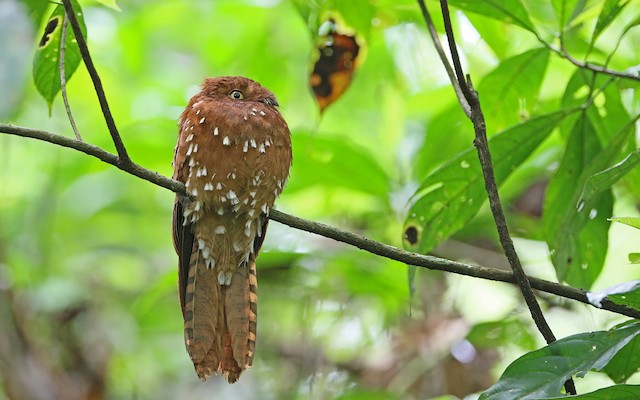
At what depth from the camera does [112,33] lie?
218 inches

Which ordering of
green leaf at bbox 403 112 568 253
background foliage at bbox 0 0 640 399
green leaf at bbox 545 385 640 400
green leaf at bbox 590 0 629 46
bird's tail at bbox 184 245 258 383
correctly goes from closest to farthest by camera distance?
green leaf at bbox 545 385 640 400 → green leaf at bbox 590 0 629 46 → green leaf at bbox 403 112 568 253 → background foliage at bbox 0 0 640 399 → bird's tail at bbox 184 245 258 383

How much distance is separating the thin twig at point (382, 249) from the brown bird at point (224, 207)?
1.91 feet

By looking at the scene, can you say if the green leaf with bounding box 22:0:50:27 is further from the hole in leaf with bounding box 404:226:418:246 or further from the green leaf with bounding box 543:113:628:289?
the green leaf with bounding box 543:113:628:289

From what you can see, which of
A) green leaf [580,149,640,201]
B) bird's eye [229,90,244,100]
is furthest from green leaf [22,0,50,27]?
green leaf [580,149,640,201]

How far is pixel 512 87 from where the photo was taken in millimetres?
2521

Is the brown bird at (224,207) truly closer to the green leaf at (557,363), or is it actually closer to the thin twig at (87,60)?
the thin twig at (87,60)

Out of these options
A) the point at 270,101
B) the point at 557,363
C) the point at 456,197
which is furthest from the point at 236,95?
the point at 557,363

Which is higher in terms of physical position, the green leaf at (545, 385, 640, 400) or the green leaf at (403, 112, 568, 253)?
the green leaf at (403, 112, 568, 253)

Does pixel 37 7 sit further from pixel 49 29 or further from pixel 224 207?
pixel 224 207

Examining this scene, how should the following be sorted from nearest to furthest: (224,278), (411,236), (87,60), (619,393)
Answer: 1. (619,393)
2. (87,60)
3. (411,236)
4. (224,278)

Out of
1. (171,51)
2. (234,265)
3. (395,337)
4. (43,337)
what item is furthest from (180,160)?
(171,51)

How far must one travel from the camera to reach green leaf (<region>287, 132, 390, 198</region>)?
3.30 m

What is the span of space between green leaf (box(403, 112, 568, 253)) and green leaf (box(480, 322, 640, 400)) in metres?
0.61

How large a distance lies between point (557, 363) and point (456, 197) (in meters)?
0.69
